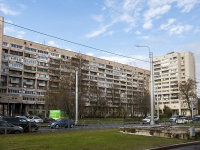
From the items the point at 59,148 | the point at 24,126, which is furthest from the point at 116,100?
the point at 59,148

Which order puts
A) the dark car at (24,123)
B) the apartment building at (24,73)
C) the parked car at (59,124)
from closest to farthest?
the dark car at (24,123), the parked car at (59,124), the apartment building at (24,73)

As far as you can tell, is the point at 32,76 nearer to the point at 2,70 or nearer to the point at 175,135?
the point at 2,70

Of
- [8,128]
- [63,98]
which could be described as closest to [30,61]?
[63,98]

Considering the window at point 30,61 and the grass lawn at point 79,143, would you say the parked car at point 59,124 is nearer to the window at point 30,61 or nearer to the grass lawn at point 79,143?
the grass lawn at point 79,143

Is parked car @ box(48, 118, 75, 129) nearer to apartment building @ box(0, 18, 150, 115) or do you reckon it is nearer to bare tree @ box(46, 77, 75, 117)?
bare tree @ box(46, 77, 75, 117)

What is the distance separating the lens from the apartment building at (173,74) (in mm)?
156938

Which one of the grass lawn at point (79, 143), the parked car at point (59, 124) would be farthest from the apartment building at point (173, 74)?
the grass lawn at point (79, 143)

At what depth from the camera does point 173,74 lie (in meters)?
162

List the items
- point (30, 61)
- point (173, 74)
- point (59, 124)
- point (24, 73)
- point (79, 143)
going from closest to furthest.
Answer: point (79, 143), point (59, 124), point (24, 73), point (30, 61), point (173, 74)

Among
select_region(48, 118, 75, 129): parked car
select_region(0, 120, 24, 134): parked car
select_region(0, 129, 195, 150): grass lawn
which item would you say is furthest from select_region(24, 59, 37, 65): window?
select_region(0, 129, 195, 150): grass lawn

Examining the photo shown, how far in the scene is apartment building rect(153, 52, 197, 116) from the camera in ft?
515

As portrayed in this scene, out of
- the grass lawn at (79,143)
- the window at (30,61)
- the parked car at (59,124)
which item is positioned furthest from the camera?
the window at (30,61)

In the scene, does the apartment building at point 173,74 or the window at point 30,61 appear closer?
the window at point 30,61

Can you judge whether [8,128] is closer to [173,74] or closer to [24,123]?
[24,123]
